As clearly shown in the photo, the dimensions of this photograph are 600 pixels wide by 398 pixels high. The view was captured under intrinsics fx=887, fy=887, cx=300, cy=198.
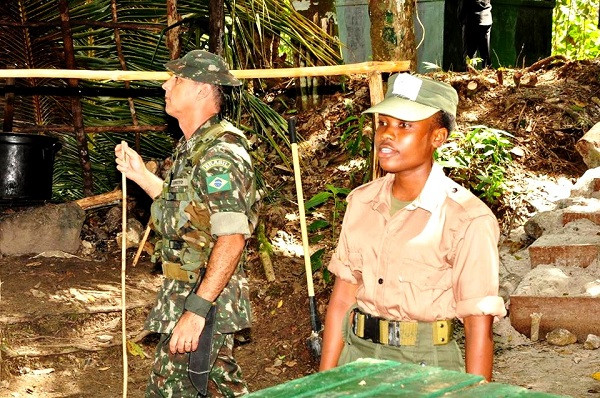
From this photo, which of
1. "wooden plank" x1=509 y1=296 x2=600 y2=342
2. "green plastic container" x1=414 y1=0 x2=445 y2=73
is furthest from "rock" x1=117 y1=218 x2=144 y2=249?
"green plastic container" x1=414 y1=0 x2=445 y2=73

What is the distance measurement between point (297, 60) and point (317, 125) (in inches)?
29.5

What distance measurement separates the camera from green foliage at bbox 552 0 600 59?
1385cm

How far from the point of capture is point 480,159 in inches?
299

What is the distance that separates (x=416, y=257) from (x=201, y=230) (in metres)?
1.17

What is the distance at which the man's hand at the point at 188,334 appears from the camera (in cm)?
355

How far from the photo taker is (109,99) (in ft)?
27.6

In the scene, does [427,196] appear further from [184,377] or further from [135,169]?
[135,169]

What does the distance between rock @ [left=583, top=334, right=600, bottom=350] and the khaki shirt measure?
2863 millimetres

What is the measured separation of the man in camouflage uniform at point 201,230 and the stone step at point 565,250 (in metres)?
3.06

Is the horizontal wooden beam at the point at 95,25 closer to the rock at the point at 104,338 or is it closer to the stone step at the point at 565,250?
the rock at the point at 104,338

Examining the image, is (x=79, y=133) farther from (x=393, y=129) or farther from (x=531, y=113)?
(x=393, y=129)

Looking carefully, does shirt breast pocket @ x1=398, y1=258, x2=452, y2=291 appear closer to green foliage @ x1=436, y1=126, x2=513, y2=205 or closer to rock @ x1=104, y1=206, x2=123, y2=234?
green foliage @ x1=436, y1=126, x2=513, y2=205

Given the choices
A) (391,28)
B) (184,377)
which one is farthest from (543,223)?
(184,377)

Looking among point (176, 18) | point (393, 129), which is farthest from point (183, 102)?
point (176, 18)
